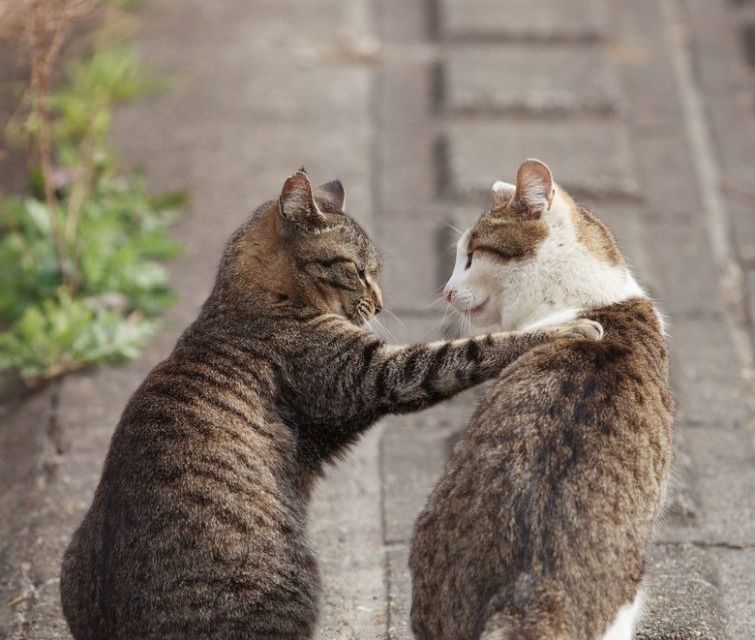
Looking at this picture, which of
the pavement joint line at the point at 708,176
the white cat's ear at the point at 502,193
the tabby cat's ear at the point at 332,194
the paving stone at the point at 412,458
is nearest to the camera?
the white cat's ear at the point at 502,193

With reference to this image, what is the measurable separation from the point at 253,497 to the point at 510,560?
30.2 inches

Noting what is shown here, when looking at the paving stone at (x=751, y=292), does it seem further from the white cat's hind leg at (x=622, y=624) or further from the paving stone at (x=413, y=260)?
the white cat's hind leg at (x=622, y=624)

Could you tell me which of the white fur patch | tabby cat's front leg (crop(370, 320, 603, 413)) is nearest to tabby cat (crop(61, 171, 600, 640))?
tabby cat's front leg (crop(370, 320, 603, 413))

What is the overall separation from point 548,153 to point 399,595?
2794 millimetres

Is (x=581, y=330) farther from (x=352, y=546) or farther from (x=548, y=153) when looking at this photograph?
(x=548, y=153)

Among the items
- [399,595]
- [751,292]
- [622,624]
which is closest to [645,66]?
[751,292]

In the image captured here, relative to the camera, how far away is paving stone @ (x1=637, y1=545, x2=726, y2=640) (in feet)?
11.4

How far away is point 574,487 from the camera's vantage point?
2779 mm

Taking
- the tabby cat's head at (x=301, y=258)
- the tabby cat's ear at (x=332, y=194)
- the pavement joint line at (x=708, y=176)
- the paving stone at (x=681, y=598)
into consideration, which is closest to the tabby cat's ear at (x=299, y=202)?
the tabby cat's head at (x=301, y=258)

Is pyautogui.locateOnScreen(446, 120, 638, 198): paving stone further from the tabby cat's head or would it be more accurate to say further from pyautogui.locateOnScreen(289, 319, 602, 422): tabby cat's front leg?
pyautogui.locateOnScreen(289, 319, 602, 422): tabby cat's front leg

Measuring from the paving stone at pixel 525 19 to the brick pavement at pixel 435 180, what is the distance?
15 mm

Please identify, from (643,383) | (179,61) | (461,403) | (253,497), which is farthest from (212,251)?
(643,383)

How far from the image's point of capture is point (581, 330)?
128 inches

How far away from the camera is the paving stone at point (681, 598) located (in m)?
3.47
